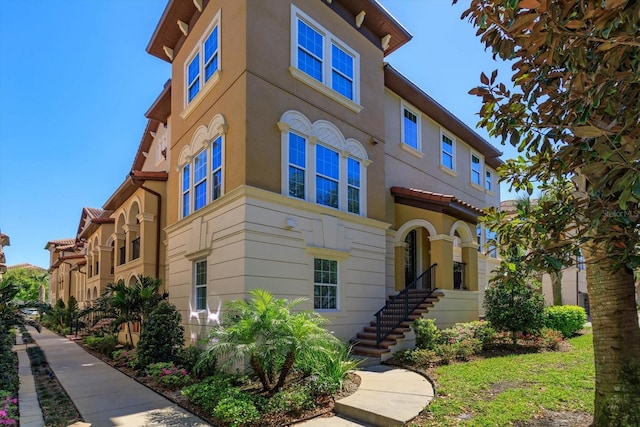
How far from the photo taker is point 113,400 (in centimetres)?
846

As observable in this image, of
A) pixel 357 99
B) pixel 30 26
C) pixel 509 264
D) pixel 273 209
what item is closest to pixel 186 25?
pixel 30 26

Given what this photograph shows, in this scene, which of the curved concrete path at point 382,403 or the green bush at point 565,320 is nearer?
the curved concrete path at point 382,403

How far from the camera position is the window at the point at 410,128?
16.8 m

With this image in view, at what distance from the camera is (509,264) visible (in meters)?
5.56

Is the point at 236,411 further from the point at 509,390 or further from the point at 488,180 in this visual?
the point at 488,180

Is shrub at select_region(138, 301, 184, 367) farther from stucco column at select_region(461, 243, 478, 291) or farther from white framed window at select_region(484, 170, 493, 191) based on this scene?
white framed window at select_region(484, 170, 493, 191)

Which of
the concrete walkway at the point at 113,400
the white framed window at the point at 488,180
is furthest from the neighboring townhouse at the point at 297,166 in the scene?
the white framed window at the point at 488,180

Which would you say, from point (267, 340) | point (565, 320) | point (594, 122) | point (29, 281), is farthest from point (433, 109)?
point (29, 281)

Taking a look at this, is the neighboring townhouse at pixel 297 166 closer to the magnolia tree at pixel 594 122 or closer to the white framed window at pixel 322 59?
the white framed window at pixel 322 59

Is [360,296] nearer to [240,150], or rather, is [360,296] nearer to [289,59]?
[240,150]

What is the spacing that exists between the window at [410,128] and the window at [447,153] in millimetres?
2237

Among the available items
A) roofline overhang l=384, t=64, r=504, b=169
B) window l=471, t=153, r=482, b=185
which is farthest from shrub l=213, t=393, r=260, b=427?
window l=471, t=153, r=482, b=185

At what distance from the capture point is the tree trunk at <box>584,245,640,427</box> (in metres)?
4.90

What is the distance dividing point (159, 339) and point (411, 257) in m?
10.2
